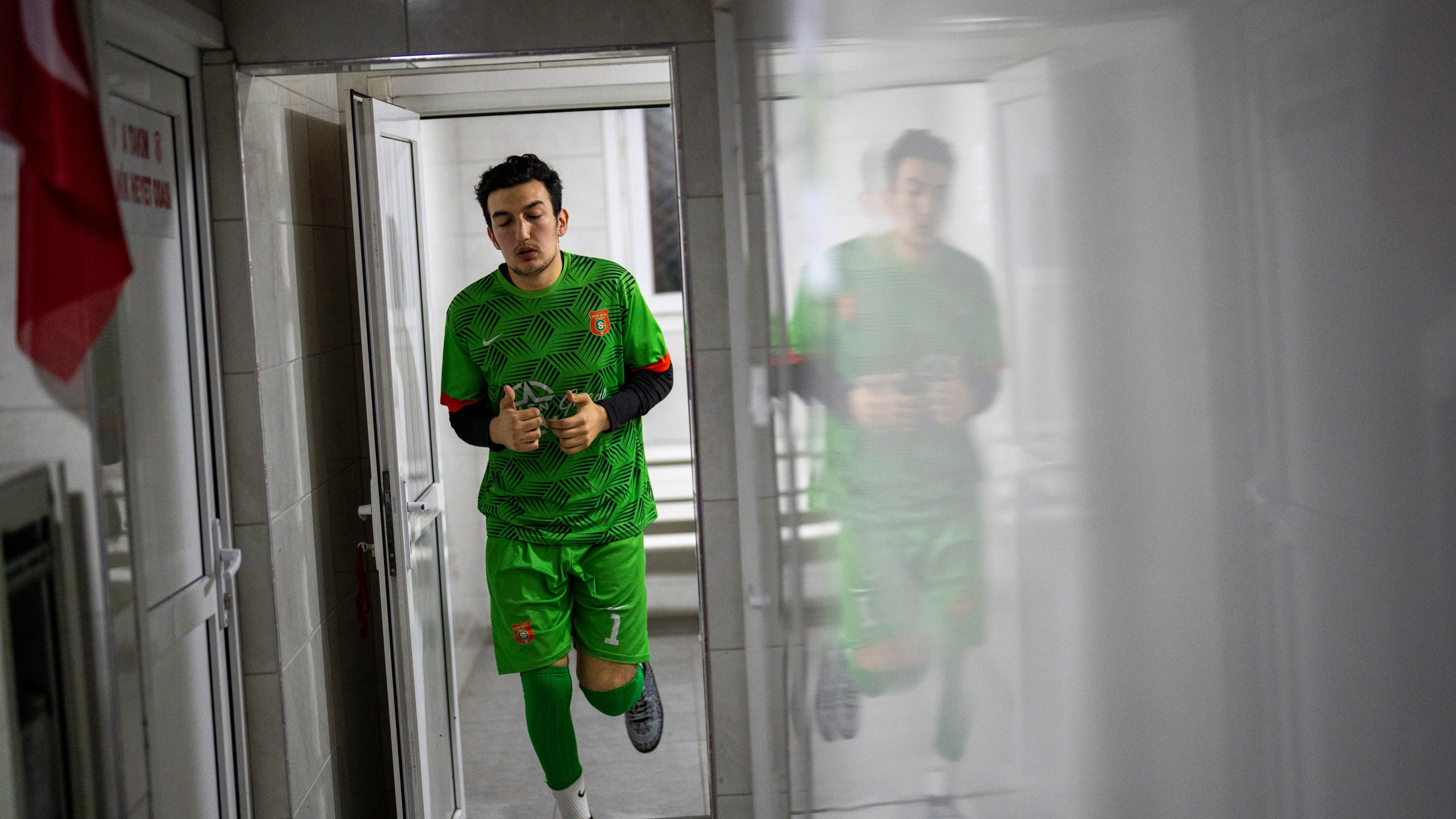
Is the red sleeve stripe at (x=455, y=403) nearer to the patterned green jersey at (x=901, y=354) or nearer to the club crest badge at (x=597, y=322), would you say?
the club crest badge at (x=597, y=322)

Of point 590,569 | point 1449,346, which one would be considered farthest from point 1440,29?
point 590,569

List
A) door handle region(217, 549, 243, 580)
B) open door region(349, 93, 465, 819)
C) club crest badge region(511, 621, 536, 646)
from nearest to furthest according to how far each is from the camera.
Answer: door handle region(217, 549, 243, 580) → open door region(349, 93, 465, 819) → club crest badge region(511, 621, 536, 646)

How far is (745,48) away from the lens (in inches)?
74.5

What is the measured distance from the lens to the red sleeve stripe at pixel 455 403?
8.87ft

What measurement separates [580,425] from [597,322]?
272 mm

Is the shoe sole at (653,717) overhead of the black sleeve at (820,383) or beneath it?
beneath

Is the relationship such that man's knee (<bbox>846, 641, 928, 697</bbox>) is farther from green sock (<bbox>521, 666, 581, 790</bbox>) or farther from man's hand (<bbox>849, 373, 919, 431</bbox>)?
green sock (<bbox>521, 666, 581, 790</bbox>)

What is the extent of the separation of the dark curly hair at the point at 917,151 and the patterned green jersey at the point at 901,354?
6 cm

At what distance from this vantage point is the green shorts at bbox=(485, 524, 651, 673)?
8.68 feet

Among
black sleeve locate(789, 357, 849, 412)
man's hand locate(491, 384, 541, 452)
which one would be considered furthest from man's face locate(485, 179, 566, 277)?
black sleeve locate(789, 357, 849, 412)

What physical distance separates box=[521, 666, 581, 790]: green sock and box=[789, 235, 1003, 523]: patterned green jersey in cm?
157

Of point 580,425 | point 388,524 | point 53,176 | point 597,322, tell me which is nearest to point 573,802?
point 388,524

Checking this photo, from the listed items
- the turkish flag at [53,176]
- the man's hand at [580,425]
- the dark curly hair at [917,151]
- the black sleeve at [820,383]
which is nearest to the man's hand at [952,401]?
the dark curly hair at [917,151]

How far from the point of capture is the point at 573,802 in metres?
2.70
